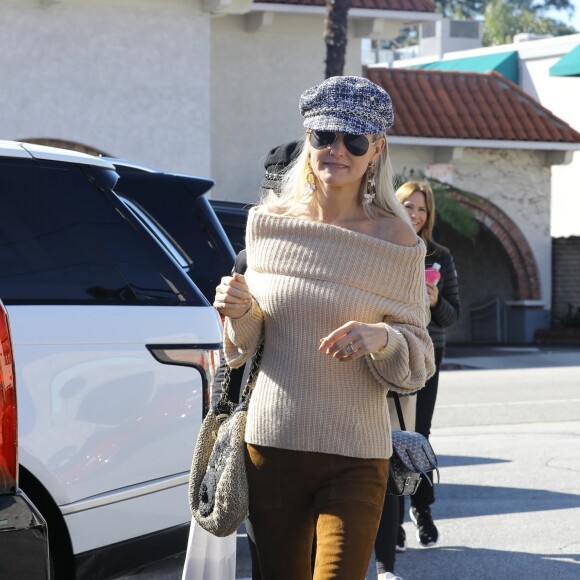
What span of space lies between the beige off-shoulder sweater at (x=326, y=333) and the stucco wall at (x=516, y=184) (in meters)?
21.1

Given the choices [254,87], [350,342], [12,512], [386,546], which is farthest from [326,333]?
[254,87]

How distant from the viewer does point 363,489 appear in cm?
371

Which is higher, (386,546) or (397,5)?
(397,5)

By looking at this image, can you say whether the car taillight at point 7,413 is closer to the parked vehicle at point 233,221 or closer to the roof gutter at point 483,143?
the parked vehicle at point 233,221

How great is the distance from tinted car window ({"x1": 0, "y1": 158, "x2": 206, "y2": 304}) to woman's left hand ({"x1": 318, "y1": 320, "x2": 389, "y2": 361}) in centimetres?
136

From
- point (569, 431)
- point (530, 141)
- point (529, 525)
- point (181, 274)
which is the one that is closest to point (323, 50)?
point (530, 141)

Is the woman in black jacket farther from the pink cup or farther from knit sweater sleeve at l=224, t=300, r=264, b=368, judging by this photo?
knit sweater sleeve at l=224, t=300, r=264, b=368

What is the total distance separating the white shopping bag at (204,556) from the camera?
4.00 metres

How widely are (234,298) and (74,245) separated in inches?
46.3

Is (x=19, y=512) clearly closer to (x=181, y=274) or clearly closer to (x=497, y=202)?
(x=181, y=274)

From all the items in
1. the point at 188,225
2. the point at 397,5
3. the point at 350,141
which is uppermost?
the point at 397,5

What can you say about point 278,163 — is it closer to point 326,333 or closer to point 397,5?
point 326,333

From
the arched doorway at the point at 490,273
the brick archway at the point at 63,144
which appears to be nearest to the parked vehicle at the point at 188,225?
the brick archway at the point at 63,144

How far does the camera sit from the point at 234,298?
3.71 meters
